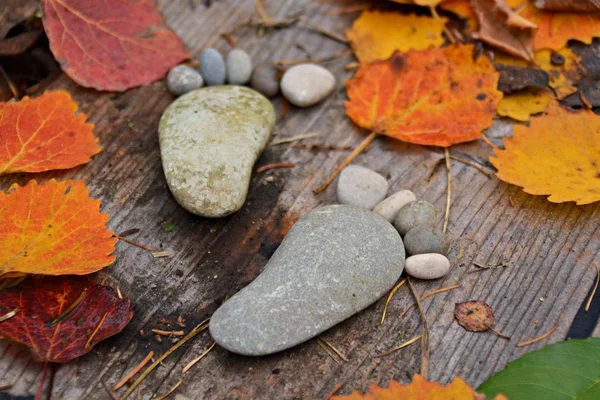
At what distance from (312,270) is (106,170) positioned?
86 cm

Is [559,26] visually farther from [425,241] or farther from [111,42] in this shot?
[111,42]

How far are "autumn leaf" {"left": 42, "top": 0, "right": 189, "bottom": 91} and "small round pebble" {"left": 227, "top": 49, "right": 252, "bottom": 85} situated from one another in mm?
191

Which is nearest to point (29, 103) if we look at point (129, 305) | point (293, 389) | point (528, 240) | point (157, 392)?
point (129, 305)

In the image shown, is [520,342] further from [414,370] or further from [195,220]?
[195,220]

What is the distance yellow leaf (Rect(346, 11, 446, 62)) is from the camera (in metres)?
2.40

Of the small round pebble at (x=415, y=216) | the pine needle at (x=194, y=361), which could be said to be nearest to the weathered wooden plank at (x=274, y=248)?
the pine needle at (x=194, y=361)

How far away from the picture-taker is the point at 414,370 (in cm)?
158

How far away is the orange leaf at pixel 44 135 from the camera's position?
1.93 metres

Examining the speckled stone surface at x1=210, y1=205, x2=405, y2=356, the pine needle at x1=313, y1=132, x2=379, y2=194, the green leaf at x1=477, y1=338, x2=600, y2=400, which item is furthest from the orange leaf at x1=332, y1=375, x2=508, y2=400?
the pine needle at x1=313, y1=132, x2=379, y2=194

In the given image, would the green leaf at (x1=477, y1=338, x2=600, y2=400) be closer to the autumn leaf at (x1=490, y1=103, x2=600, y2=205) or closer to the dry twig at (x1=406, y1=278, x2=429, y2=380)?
the dry twig at (x1=406, y1=278, x2=429, y2=380)

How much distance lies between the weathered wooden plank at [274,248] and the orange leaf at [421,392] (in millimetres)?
119

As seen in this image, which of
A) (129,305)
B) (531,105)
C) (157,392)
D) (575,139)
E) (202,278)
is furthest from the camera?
(531,105)

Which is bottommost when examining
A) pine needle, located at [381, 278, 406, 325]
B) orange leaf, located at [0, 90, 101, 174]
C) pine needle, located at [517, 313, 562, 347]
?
pine needle, located at [517, 313, 562, 347]

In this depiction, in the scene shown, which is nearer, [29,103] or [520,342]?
[520,342]
